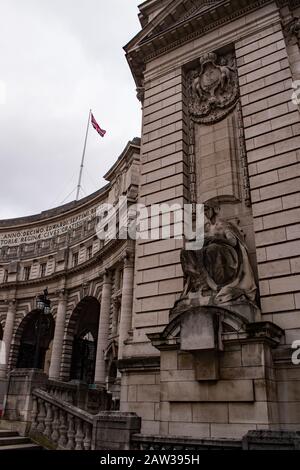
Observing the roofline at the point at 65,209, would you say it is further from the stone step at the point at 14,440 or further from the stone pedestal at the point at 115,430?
the stone pedestal at the point at 115,430

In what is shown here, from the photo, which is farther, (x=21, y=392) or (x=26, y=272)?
(x=26, y=272)

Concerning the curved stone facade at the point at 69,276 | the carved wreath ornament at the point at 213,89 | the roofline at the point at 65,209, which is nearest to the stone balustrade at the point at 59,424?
the carved wreath ornament at the point at 213,89

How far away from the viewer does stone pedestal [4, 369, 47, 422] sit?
40.9 feet

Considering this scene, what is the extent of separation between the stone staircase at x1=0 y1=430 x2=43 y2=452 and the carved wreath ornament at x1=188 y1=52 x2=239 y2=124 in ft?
40.0

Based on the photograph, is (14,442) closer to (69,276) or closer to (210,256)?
(210,256)

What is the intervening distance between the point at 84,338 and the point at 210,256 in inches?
1480

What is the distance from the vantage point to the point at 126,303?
101 feet

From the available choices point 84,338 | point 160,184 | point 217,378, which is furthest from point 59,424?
point 84,338

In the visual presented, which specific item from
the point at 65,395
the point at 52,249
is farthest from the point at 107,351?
the point at 52,249

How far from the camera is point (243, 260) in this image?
11.5 m

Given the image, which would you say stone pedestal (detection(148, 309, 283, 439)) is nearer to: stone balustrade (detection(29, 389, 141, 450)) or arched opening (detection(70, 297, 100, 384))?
stone balustrade (detection(29, 389, 141, 450))

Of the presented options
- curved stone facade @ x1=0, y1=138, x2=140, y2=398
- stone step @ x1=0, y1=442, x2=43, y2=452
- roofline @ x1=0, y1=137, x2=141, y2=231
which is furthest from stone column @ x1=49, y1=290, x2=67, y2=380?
stone step @ x1=0, y1=442, x2=43, y2=452
